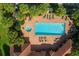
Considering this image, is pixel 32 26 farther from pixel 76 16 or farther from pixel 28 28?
pixel 76 16

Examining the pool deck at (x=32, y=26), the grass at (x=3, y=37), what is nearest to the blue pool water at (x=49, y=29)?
the pool deck at (x=32, y=26)

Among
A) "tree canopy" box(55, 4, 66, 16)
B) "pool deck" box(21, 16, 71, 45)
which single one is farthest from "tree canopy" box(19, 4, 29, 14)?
"tree canopy" box(55, 4, 66, 16)

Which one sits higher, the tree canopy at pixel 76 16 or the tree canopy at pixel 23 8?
the tree canopy at pixel 23 8

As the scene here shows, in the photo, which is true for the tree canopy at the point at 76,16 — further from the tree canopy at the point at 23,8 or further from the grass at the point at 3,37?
the grass at the point at 3,37

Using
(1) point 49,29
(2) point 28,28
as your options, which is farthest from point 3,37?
(1) point 49,29

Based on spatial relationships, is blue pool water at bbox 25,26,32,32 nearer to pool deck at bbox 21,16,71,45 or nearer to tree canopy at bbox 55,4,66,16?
pool deck at bbox 21,16,71,45

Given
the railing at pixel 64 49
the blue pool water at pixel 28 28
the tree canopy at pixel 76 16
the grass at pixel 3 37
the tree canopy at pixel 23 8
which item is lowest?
the railing at pixel 64 49
